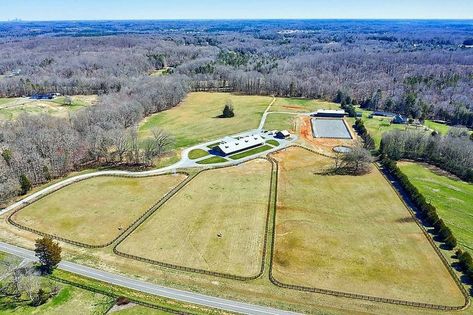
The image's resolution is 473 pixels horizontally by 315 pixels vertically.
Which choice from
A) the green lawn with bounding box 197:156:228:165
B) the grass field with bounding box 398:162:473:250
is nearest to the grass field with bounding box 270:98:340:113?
the green lawn with bounding box 197:156:228:165

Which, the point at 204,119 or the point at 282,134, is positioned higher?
the point at 282,134

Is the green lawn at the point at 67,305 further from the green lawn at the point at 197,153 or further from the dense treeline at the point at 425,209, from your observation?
the dense treeline at the point at 425,209

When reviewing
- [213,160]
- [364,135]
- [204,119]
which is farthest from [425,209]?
[204,119]

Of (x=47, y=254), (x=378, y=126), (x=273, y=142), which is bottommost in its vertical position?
(x=47, y=254)

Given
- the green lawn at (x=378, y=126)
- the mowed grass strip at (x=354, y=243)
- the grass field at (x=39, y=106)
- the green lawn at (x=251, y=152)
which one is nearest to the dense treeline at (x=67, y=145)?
the green lawn at (x=251, y=152)

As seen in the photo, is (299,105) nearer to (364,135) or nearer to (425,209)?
(364,135)

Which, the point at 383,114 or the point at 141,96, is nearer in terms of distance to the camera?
the point at 141,96
